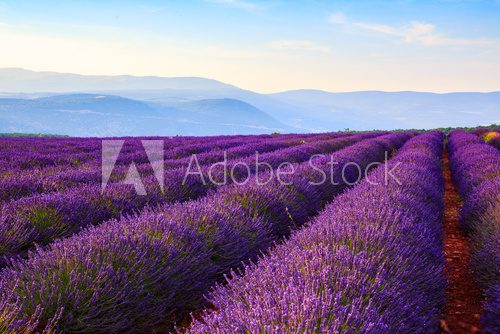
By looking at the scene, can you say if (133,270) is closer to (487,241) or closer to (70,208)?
(70,208)

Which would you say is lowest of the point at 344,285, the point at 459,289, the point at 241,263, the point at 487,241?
the point at 459,289

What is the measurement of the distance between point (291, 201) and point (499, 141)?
13991 millimetres

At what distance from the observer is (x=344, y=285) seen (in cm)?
208

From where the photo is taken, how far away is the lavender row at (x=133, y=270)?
7.65ft

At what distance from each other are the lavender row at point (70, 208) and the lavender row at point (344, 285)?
6.24 ft

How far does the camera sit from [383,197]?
4215 millimetres

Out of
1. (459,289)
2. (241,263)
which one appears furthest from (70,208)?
(459,289)

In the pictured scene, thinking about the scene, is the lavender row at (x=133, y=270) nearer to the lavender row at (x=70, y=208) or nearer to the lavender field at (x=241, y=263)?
the lavender field at (x=241, y=263)

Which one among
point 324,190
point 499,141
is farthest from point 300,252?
point 499,141

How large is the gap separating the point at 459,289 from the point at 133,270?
2.78m

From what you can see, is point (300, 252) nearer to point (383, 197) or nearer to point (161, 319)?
point (161, 319)

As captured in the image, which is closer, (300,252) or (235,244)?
(300,252)

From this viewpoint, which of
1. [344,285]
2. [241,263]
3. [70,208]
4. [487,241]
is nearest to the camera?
[344,285]

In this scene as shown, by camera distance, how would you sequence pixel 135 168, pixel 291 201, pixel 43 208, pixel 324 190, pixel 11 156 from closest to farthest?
pixel 43 208
pixel 291 201
pixel 324 190
pixel 135 168
pixel 11 156
